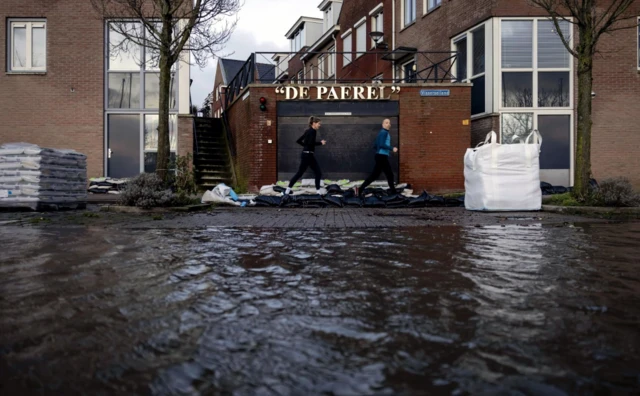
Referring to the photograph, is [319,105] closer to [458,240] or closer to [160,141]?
[160,141]

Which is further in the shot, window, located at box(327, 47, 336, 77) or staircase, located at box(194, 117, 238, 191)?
window, located at box(327, 47, 336, 77)

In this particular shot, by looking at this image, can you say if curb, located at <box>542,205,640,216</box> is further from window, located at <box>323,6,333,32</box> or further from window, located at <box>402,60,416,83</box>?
window, located at <box>323,6,333,32</box>

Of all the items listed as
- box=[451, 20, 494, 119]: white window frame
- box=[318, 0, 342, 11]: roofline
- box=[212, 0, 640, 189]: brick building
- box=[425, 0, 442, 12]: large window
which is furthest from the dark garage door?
box=[318, 0, 342, 11]: roofline

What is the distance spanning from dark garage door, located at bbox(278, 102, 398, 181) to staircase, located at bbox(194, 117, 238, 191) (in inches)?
134

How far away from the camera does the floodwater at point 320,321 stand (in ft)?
6.72

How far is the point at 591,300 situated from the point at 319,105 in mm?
Answer: 14350

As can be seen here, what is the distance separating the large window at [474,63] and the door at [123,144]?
10448mm

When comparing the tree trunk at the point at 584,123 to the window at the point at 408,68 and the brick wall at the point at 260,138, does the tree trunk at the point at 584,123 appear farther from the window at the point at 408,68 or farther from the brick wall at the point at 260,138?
the window at the point at 408,68

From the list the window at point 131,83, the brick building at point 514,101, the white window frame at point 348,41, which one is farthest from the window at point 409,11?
the window at point 131,83

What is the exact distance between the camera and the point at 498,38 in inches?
691

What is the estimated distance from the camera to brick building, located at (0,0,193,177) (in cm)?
1877

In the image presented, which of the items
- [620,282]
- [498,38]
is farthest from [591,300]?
[498,38]

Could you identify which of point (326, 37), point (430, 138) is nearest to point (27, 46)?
point (430, 138)

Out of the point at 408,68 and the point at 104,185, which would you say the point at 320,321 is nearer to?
the point at 104,185
